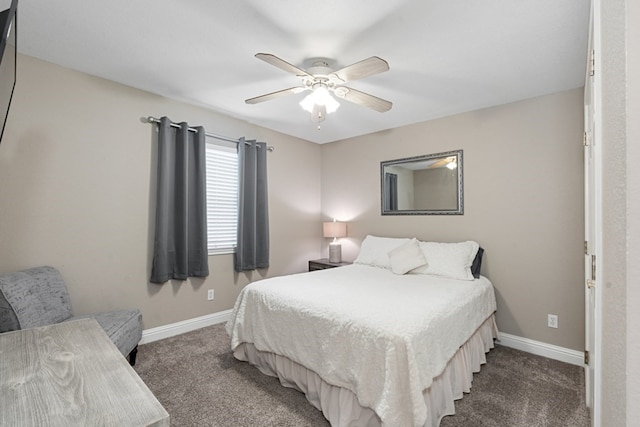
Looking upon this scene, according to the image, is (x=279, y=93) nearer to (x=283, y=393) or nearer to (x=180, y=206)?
(x=180, y=206)

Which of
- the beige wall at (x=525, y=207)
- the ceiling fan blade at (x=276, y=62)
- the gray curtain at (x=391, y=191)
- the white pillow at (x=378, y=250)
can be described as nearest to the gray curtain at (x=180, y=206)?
the ceiling fan blade at (x=276, y=62)

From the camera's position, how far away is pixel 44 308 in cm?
214

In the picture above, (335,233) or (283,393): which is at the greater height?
(335,233)

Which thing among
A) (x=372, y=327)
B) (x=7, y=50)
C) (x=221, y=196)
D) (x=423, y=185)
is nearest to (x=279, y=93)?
(x=7, y=50)

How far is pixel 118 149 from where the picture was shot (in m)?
2.88

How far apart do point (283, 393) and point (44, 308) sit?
1831mm

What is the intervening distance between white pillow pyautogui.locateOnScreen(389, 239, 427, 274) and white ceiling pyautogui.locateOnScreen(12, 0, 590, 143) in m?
1.59

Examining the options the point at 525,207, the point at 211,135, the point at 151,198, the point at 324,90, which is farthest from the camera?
the point at 211,135

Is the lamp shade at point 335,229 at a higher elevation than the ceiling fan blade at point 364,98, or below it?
below

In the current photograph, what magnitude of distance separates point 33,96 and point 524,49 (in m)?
3.83

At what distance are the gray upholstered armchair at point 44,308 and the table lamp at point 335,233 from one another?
2.52 meters

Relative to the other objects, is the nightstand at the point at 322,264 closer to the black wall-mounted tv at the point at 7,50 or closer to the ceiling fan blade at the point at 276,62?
the ceiling fan blade at the point at 276,62

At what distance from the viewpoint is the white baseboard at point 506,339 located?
8.86 ft

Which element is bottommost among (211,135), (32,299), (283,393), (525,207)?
(283,393)
